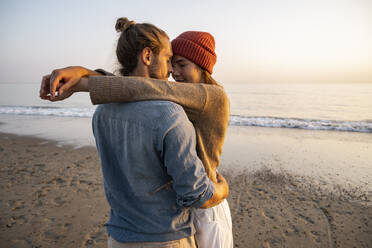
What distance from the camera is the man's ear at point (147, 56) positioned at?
4.02 ft

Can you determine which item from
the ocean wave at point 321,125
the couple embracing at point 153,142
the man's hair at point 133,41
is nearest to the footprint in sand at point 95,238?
the couple embracing at point 153,142

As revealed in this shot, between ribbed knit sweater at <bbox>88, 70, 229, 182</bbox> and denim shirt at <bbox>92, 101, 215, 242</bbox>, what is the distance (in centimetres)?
6

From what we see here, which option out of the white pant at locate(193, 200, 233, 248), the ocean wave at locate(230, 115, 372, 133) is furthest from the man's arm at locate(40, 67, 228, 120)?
the ocean wave at locate(230, 115, 372, 133)

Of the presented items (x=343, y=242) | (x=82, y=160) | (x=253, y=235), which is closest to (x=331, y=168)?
(x=343, y=242)

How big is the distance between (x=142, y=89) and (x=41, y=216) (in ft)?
13.5

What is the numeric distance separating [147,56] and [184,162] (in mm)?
646

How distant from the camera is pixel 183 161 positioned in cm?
98

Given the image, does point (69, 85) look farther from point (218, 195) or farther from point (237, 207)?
point (237, 207)

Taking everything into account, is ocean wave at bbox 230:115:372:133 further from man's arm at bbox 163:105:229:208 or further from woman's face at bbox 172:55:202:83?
man's arm at bbox 163:105:229:208

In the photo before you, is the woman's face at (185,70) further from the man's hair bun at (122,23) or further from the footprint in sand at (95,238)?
the footprint in sand at (95,238)

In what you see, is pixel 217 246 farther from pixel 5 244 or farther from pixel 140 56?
pixel 5 244

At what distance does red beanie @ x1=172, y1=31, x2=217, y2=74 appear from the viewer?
1861mm

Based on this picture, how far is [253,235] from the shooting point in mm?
3502

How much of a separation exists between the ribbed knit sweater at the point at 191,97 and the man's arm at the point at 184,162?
12 centimetres
